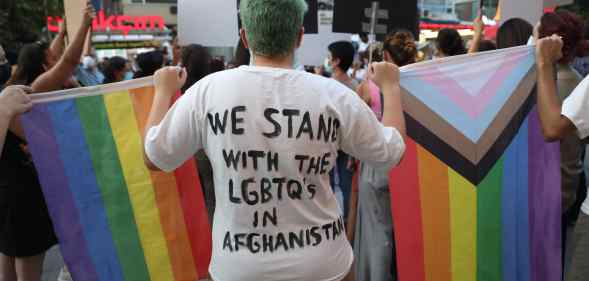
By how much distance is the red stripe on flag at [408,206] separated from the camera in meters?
2.77

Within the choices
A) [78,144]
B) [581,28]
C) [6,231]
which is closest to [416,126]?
[581,28]

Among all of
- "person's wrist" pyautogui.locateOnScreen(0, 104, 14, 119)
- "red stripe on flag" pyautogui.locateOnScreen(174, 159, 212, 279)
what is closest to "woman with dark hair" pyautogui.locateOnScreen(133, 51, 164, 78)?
"red stripe on flag" pyautogui.locateOnScreen(174, 159, 212, 279)

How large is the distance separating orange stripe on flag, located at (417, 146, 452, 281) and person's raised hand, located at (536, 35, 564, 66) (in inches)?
27.7

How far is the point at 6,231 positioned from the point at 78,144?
74cm

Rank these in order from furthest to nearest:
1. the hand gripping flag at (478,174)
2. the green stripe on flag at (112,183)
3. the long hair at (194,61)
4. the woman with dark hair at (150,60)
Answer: the woman with dark hair at (150,60) < the long hair at (194,61) < the hand gripping flag at (478,174) < the green stripe on flag at (112,183)

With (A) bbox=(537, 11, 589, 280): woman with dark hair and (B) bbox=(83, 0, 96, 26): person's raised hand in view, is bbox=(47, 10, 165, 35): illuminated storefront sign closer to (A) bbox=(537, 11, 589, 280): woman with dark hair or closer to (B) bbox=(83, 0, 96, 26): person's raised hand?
(B) bbox=(83, 0, 96, 26): person's raised hand

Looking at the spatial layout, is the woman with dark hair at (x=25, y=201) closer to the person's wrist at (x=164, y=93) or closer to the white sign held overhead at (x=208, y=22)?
the white sign held overhead at (x=208, y=22)

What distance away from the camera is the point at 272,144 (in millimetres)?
1668

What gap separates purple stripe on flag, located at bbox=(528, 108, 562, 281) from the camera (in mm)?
2713

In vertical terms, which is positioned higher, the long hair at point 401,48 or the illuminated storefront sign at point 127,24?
the illuminated storefront sign at point 127,24

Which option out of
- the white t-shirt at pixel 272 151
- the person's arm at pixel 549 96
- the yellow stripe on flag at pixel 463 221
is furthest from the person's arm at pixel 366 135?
the yellow stripe on flag at pixel 463 221

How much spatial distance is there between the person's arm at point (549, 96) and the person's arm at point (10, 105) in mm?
2142

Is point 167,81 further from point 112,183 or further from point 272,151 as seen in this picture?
point 112,183

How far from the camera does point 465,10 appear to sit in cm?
3622
